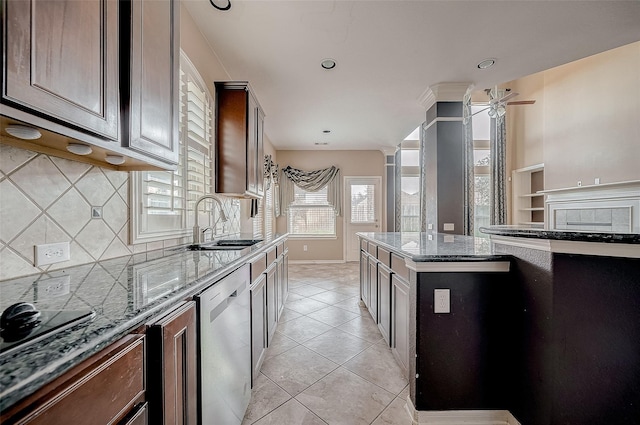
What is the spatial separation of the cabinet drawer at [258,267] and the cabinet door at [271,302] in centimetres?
17

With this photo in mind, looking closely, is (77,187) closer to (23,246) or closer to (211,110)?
(23,246)

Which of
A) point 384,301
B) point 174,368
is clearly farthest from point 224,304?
point 384,301

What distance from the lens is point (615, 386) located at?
1124mm

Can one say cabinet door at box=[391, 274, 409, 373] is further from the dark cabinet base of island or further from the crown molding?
the crown molding

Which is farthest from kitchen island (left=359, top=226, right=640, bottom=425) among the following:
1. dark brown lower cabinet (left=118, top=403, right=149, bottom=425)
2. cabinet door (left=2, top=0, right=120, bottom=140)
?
cabinet door (left=2, top=0, right=120, bottom=140)

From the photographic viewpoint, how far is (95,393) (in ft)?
1.70

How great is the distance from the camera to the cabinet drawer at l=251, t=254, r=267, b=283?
1660mm

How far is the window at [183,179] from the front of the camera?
4.93 ft

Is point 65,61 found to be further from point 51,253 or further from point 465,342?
point 465,342

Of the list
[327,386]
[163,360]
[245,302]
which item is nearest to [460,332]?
[327,386]

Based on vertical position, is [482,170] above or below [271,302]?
above

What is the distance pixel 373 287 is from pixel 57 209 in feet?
7.90

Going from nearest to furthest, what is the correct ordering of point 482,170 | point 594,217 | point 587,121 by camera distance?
point 594,217
point 587,121
point 482,170

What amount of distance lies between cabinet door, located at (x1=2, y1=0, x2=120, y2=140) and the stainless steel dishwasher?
0.73 m
